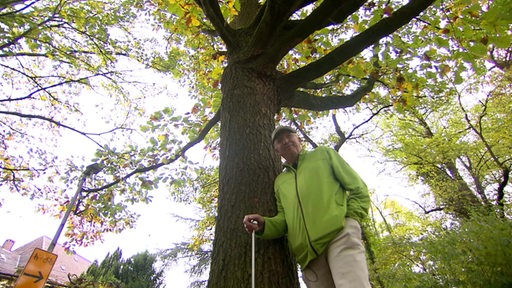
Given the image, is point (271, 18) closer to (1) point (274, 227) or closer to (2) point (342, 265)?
(1) point (274, 227)

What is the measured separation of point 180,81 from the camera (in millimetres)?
7008

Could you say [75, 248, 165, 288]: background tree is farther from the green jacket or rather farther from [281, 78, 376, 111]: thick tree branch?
the green jacket

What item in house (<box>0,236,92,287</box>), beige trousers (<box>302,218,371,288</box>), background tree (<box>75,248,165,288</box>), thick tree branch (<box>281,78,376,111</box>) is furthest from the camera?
house (<box>0,236,92,287</box>)

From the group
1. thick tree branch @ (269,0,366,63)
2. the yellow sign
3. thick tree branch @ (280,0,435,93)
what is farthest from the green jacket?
the yellow sign

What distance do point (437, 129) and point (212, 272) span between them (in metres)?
A: 14.5

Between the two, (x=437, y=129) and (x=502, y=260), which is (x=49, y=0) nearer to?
(x=502, y=260)

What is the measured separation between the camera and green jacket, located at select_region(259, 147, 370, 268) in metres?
1.62

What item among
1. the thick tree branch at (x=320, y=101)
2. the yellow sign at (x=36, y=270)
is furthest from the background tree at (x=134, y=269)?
the thick tree branch at (x=320, y=101)

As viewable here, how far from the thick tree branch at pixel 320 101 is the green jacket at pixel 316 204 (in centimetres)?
131

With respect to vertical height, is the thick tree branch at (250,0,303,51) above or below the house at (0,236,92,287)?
below

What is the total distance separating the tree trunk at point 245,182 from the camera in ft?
5.31

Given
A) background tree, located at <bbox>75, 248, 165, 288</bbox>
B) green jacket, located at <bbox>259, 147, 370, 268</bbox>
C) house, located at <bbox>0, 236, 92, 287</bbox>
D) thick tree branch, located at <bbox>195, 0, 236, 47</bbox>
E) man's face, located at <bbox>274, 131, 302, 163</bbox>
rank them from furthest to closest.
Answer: house, located at <bbox>0, 236, 92, 287</bbox> → background tree, located at <bbox>75, 248, 165, 288</bbox> → thick tree branch, located at <bbox>195, 0, 236, 47</bbox> → man's face, located at <bbox>274, 131, 302, 163</bbox> → green jacket, located at <bbox>259, 147, 370, 268</bbox>

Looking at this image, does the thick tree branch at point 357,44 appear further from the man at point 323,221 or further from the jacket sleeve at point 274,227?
the jacket sleeve at point 274,227

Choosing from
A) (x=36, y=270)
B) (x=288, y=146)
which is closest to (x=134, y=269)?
(x=36, y=270)
